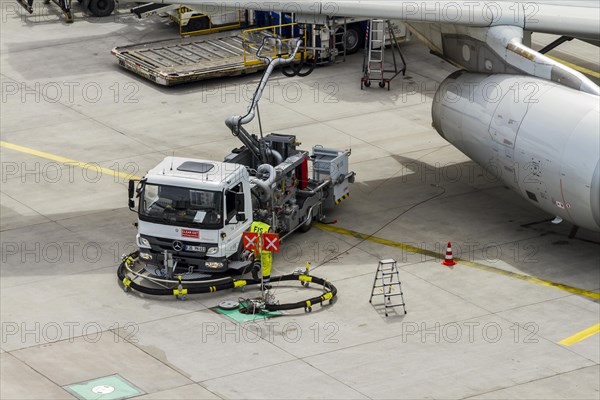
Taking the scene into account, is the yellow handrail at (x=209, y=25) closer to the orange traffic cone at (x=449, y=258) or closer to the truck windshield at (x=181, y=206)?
the truck windshield at (x=181, y=206)

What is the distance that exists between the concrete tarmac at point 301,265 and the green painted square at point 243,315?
259 millimetres

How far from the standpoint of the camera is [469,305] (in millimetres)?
26828

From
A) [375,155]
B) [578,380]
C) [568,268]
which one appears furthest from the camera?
[375,155]

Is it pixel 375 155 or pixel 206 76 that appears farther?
pixel 206 76

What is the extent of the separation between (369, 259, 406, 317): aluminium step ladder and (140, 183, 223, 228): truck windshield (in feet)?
11.4

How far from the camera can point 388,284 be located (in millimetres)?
26578

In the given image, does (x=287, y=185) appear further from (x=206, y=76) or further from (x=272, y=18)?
(x=272, y=18)

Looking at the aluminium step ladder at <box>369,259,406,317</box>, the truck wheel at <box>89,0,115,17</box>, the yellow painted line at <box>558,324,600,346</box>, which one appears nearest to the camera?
the yellow painted line at <box>558,324,600,346</box>

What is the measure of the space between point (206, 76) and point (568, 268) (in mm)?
15715

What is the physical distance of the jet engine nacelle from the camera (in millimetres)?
27375

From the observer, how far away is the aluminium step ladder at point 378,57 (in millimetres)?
40950

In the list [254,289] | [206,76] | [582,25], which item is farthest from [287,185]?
[206,76]

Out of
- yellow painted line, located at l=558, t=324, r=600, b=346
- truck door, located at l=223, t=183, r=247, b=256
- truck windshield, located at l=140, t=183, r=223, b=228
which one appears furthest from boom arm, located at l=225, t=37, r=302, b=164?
yellow painted line, located at l=558, t=324, r=600, b=346

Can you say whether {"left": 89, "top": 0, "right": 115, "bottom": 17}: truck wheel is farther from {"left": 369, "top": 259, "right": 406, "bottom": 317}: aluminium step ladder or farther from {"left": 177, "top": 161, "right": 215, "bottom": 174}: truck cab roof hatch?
{"left": 369, "top": 259, "right": 406, "bottom": 317}: aluminium step ladder
